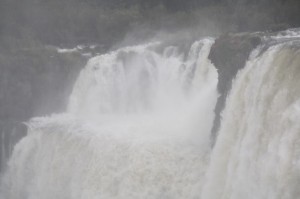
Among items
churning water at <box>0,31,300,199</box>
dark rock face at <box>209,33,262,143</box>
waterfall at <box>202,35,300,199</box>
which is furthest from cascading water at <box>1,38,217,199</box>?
waterfall at <box>202,35,300,199</box>

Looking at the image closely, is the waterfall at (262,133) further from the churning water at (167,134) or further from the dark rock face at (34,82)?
the dark rock face at (34,82)

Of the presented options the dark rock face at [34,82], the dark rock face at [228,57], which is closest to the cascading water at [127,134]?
the dark rock face at [34,82]

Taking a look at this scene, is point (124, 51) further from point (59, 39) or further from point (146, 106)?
point (59, 39)

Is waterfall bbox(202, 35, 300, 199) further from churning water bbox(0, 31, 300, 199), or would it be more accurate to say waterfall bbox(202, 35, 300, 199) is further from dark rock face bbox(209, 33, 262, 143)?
dark rock face bbox(209, 33, 262, 143)

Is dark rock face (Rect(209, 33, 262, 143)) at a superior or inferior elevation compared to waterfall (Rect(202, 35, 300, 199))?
superior

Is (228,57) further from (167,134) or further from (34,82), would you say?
(34,82)

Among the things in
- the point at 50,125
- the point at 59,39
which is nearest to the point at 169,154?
the point at 50,125
